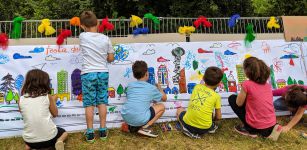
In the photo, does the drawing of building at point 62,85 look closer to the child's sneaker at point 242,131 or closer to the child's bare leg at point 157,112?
the child's bare leg at point 157,112

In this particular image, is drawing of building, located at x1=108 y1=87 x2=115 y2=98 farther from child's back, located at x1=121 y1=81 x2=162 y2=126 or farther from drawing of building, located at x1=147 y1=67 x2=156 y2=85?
drawing of building, located at x1=147 y1=67 x2=156 y2=85

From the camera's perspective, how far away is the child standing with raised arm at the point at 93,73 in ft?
14.8

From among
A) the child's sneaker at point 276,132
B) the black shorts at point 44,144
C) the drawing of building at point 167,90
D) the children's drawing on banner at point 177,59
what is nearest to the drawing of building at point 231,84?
the children's drawing on banner at point 177,59

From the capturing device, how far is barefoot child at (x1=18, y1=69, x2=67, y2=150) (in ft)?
12.9

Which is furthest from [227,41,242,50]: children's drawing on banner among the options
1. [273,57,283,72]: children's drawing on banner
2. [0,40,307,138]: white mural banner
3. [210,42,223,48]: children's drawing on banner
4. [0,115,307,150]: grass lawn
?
[0,115,307,150]: grass lawn

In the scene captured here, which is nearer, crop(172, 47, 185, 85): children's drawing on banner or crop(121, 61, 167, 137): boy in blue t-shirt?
crop(121, 61, 167, 137): boy in blue t-shirt

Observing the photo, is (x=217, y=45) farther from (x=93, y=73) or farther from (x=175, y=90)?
(x=93, y=73)

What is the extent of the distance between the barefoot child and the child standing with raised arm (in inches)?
20.6

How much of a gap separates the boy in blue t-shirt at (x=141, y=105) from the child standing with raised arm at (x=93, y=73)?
1.14ft

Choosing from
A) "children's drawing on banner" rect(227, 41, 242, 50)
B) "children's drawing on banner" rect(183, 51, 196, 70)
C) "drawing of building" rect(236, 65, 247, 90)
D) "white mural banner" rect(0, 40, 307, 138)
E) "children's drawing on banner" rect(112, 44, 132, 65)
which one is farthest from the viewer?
"children's drawing on banner" rect(227, 41, 242, 50)

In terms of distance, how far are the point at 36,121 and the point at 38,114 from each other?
85 mm

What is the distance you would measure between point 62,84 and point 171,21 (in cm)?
226

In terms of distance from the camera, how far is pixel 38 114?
13.0 feet

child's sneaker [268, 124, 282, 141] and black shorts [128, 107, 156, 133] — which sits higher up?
black shorts [128, 107, 156, 133]
